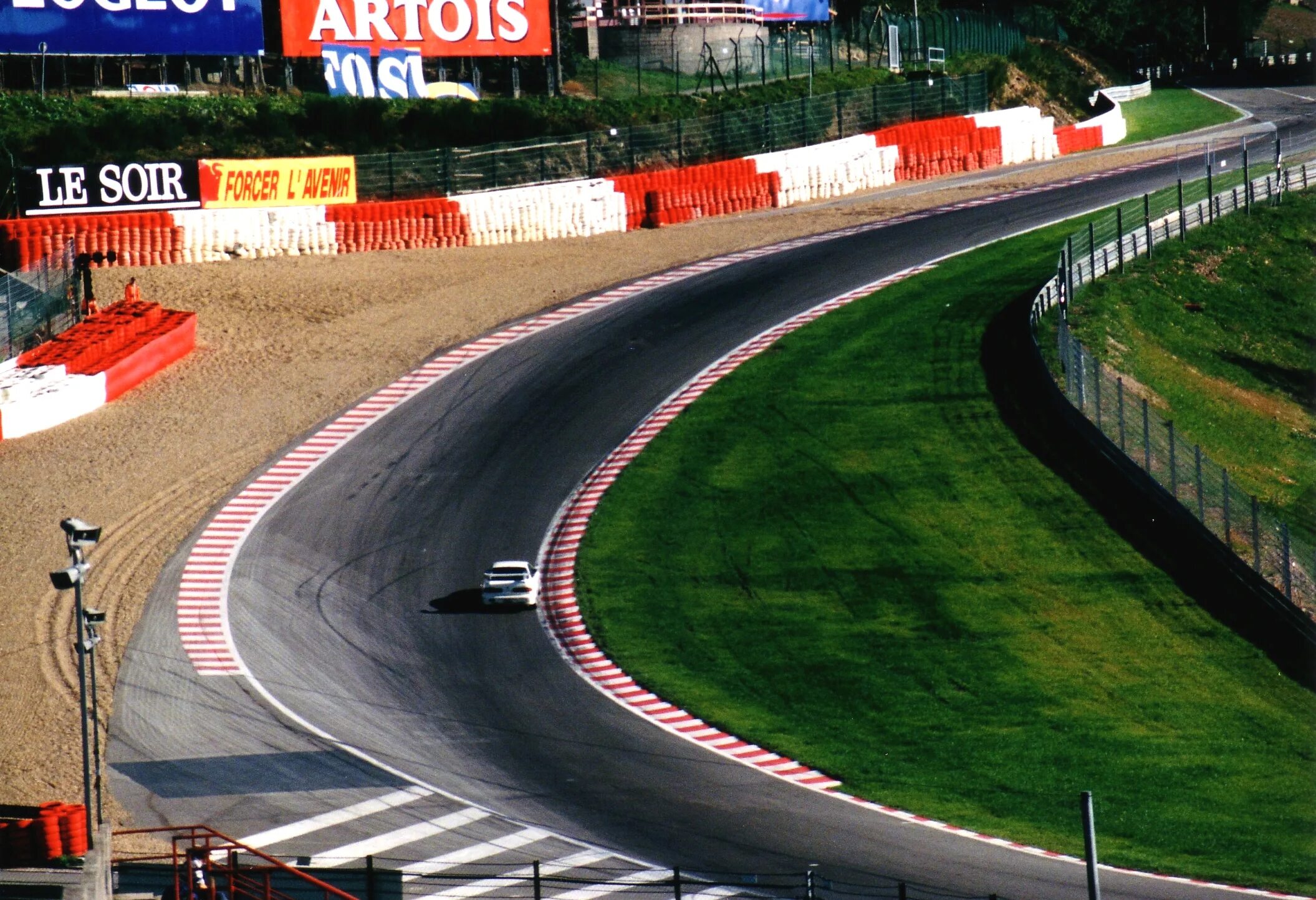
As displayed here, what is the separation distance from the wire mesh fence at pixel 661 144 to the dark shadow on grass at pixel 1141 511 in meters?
18.9

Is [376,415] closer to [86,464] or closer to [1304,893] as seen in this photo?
[86,464]

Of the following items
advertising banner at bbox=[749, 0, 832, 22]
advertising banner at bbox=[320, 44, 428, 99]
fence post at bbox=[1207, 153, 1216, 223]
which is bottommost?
fence post at bbox=[1207, 153, 1216, 223]

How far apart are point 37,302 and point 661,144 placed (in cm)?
2324

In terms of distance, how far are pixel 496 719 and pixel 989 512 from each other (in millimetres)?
12131

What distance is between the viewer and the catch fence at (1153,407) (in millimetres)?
32688

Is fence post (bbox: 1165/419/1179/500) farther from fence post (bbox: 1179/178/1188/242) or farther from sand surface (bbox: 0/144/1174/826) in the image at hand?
fence post (bbox: 1179/178/1188/242)

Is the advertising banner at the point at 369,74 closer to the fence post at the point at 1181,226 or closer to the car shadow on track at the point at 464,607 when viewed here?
the fence post at the point at 1181,226

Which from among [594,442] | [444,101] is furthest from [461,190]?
[594,442]

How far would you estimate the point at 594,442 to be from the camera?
1652 inches

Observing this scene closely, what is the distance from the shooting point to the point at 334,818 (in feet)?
84.0

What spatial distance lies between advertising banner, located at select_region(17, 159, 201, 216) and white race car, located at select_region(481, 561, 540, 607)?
23598 millimetres

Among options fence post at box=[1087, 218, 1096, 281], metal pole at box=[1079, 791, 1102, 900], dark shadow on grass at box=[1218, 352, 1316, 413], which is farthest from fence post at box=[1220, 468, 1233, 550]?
metal pole at box=[1079, 791, 1102, 900]

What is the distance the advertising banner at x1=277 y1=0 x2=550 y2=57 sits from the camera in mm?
63594

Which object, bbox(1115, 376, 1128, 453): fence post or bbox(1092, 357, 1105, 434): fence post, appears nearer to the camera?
bbox(1115, 376, 1128, 453): fence post
